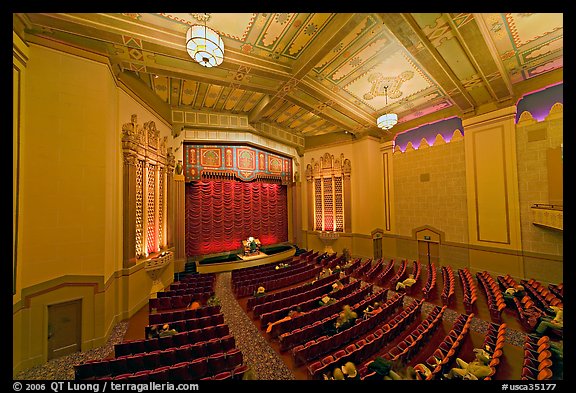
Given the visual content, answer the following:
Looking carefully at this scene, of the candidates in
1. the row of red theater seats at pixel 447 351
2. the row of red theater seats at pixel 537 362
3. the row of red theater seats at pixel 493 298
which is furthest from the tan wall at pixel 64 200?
the row of red theater seats at pixel 493 298

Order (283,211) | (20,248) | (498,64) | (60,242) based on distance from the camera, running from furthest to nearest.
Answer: (283,211) → (498,64) → (60,242) → (20,248)

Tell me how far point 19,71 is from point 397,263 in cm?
1377

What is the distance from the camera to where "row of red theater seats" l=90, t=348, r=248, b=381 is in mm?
2906

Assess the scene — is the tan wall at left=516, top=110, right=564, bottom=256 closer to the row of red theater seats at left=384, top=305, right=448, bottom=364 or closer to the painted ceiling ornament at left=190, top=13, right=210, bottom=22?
the row of red theater seats at left=384, top=305, right=448, bottom=364

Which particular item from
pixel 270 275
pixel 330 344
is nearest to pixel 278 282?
pixel 270 275

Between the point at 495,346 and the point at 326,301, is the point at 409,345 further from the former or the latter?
the point at 326,301

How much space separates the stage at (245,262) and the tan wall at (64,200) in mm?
4131

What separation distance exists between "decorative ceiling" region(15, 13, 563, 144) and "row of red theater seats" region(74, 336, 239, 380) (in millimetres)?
6023

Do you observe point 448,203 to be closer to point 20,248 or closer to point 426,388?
point 426,388

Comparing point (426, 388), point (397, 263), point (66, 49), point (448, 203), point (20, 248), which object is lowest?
point (397, 263)

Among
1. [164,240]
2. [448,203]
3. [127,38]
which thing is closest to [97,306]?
[164,240]

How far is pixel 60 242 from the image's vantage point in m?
4.14

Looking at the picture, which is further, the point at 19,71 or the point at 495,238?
the point at 495,238

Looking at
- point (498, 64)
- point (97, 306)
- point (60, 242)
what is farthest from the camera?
point (498, 64)
